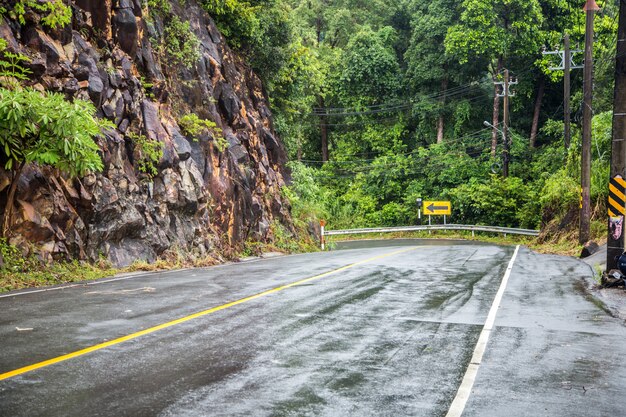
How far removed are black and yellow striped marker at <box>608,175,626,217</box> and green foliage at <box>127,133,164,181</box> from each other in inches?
505

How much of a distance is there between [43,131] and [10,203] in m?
1.95

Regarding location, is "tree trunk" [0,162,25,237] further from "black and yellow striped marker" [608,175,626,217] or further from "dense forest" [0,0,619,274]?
"black and yellow striped marker" [608,175,626,217]

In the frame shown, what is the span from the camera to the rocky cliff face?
627 inches

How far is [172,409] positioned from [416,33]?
181 ft

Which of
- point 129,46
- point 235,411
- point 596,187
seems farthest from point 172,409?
point 596,187

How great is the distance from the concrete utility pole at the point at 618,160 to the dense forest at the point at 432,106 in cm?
1725

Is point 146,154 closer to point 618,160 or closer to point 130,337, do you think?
point 130,337

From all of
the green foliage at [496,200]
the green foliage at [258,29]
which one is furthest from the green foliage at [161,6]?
the green foliage at [496,200]

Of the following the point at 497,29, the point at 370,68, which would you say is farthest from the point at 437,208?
the point at 370,68

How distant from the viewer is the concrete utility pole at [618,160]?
15190 mm

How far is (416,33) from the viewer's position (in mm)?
56750

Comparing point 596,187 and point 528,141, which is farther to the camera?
point 528,141

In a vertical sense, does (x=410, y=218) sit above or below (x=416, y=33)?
below

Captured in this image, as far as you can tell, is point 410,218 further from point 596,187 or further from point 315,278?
point 315,278
